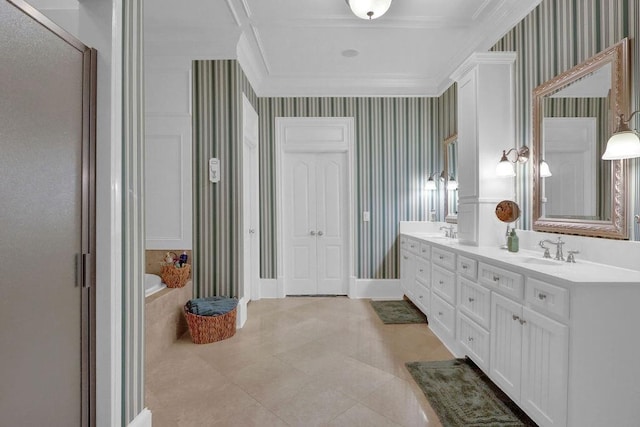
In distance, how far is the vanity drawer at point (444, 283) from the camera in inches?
108

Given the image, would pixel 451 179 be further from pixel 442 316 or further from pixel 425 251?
pixel 442 316

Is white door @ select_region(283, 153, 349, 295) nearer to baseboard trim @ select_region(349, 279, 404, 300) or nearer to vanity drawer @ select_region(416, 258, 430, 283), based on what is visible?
baseboard trim @ select_region(349, 279, 404, 300)

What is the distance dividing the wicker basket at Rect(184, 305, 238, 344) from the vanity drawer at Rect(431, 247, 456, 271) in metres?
2.01

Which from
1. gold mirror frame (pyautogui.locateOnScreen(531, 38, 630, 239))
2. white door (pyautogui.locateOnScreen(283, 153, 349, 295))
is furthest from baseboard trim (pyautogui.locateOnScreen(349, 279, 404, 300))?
gold mirror frame (pyautogui.locateOnScreen(531, 38, 630, 239))

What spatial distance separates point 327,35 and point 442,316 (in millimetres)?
2910

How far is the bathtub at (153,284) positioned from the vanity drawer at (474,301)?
262 centimetres

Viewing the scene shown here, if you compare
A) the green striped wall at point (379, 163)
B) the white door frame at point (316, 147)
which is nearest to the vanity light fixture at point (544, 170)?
the green striped wall at point (379, 163)

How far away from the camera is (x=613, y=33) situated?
1878mm

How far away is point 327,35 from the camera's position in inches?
127

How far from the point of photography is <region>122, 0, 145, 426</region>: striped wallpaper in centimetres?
149

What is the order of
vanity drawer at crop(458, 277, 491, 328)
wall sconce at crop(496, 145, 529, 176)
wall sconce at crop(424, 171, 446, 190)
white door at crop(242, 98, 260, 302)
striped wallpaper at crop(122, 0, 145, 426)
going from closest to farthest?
striped wallpaper at crop(122, 0, 145, 426) → vanity drawer at crop(458, 277, 491, 328) → wall sconce at crop(496, 145, 529, 176) → white door at crop(242, 98, 260, 302) → wall sconce at crop(424, 171, 446, 190)

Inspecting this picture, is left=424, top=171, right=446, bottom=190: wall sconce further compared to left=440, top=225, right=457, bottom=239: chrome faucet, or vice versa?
left=424, top=171, right=446, bottom=190: wall sconce

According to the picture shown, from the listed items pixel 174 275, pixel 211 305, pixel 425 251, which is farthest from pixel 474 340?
pixel 174 275

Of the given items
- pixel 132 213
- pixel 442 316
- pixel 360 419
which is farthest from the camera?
pixel 442 316
